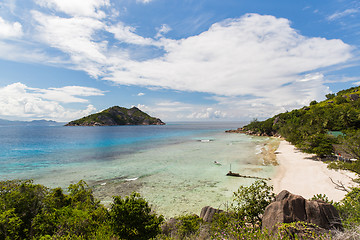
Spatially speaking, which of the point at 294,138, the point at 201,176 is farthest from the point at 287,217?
the point at 294,138

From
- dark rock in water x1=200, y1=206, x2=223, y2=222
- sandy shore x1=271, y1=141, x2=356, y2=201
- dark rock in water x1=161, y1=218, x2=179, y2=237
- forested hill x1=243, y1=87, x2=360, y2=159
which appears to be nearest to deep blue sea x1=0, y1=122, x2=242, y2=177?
dark rock in water x1=161, y1=218, x2=179, y2=237

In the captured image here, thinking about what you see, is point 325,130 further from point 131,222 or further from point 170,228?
point 131,222

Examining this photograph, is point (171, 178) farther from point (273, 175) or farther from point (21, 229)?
point (21, 229)

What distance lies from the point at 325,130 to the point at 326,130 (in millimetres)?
2878

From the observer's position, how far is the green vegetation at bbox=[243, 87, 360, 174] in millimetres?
24983

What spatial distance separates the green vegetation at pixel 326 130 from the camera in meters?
25.0

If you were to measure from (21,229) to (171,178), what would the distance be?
25.1m

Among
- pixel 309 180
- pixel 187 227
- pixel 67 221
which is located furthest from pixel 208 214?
pixel 309 180

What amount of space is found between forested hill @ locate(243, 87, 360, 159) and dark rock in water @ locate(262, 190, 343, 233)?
11447 mm

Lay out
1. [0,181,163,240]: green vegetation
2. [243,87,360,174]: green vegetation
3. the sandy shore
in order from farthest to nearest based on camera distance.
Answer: [243,87,360,174]: green vegetation, the sandy shore, [0,181,163,240]: green vegetation

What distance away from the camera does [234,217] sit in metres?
13.8

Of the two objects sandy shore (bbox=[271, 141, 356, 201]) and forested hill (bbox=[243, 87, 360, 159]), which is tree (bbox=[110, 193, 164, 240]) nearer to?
forested hill (bbox=[243, 87, 360, 159])

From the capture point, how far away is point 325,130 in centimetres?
5706

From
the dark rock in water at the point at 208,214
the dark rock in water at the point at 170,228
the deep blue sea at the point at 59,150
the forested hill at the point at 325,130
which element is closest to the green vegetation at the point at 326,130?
the forested hill at the point at 325,130
